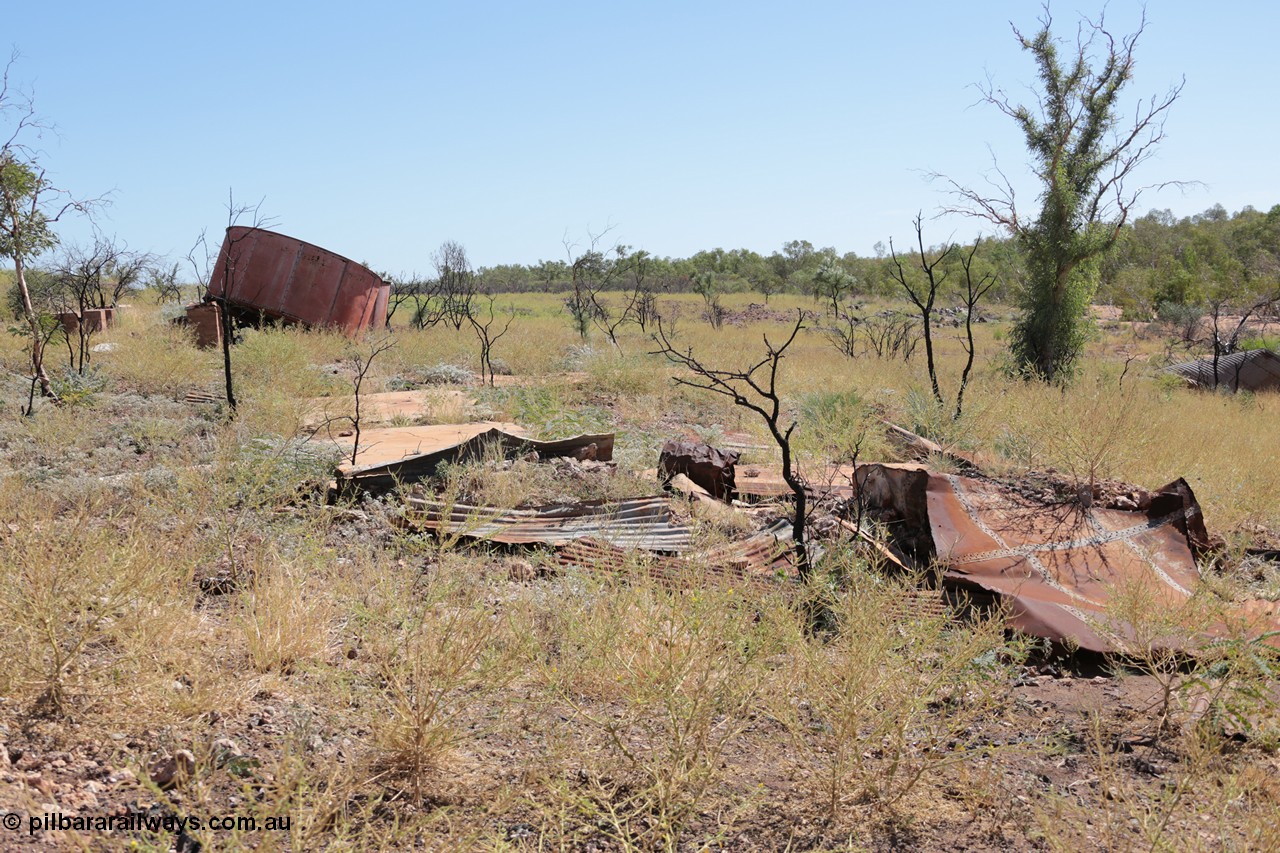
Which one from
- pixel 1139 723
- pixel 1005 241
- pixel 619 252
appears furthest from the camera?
pixel 619 252

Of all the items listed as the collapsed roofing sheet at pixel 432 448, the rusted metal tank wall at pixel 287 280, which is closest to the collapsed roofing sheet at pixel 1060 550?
the collapsed roofing sheet at pixel 432 448

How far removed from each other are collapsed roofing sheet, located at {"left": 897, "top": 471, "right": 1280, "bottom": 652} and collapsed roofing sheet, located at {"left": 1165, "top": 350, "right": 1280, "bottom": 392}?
37.9 ft

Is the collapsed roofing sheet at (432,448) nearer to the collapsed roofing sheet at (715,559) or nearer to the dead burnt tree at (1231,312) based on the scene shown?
the collapsed roofing sheet at (715,559)

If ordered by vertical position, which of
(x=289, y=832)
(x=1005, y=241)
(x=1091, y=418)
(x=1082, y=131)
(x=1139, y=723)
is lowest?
(x=1139, y=723)

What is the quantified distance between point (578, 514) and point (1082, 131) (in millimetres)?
14220

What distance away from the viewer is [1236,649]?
3320 millimetres

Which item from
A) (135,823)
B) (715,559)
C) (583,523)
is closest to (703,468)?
(583,523)

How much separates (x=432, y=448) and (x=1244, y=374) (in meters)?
14.8

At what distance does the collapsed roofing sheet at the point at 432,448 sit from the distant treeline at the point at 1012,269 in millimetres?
7047

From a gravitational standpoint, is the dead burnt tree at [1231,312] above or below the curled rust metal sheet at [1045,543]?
above

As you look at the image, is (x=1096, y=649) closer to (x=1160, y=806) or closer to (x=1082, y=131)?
(x=1160, y=806)

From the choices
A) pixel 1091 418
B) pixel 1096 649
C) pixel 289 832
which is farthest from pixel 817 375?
pixel 289 832

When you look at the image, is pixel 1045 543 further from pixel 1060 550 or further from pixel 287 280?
pixel 287 280

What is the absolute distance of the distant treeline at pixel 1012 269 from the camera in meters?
27.0
